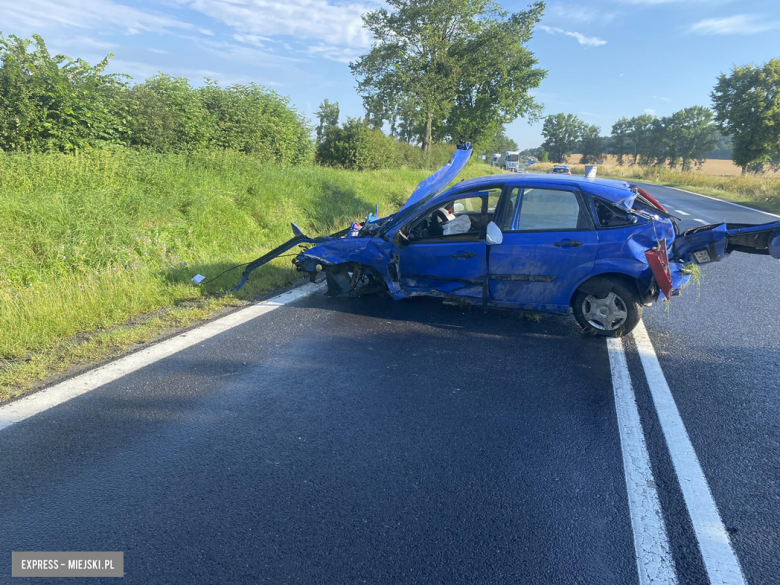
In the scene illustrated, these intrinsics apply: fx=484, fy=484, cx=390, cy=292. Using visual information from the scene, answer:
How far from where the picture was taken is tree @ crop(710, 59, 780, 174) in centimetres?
3077

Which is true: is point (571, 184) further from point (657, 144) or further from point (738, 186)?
point (657, 144)

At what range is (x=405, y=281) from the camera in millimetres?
5781

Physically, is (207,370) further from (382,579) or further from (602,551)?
(602,551)

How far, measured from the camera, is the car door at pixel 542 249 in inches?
191

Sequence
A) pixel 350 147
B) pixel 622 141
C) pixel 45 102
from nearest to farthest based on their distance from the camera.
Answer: pixel 45 102, pixel 350 147, pixel 622 141

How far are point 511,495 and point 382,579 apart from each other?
35.6 inches

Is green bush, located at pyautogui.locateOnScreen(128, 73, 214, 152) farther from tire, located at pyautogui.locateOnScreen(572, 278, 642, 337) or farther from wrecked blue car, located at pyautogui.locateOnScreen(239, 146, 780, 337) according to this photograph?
tire, located at pyautogui.locateOnScreen(572, 278, 642, 337)

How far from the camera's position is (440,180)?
6152 millimetres

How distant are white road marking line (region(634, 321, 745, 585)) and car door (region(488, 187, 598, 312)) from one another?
1.24 metres

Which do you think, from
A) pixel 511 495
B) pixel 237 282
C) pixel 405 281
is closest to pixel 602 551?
pixel 511 495

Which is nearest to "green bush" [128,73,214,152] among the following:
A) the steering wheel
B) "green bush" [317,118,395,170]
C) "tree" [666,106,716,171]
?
"green bush" [317,118,395,170]

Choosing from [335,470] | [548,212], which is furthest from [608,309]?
[335,470]

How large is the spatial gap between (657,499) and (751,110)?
38.8 m

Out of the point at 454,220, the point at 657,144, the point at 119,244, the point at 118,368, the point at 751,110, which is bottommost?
the point at 118,368
